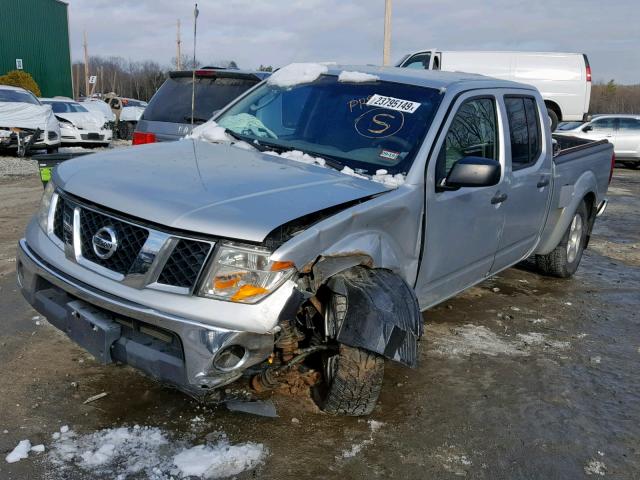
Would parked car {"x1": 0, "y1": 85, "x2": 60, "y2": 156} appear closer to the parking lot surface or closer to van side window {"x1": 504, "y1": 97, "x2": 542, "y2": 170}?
the parking lot surface

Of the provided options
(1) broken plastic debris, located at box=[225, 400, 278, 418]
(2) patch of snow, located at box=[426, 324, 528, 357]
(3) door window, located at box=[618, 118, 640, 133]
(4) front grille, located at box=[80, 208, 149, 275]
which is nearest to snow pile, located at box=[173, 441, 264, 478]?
(1) broken plastic debris, located at box=[225, 400, 278, 418]

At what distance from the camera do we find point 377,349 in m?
2.84

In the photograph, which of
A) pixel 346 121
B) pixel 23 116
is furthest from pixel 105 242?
pixel 23 116

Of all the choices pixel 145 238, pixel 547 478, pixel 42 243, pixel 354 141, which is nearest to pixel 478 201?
pixel 354 141

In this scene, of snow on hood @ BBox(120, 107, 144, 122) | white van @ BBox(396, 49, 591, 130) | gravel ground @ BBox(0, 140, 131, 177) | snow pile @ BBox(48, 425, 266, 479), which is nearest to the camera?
snow pile @ BBox(48, 425, 266, 479)

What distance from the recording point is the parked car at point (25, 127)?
45.1 ft

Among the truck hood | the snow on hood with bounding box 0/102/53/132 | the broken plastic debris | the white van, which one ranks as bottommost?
the broken plastic debris

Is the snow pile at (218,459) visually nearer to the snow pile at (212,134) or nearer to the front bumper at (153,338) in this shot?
the front bumper at (153,338)

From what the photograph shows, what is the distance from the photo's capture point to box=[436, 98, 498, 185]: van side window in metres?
3.68

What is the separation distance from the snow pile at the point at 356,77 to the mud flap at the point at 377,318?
1560 millimetres

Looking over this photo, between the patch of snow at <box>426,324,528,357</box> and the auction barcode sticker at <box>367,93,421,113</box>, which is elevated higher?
the auction barcode sticker at <box>367,93,421,113</box>

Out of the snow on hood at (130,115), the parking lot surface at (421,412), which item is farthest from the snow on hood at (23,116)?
the snow on hood at (130,115)

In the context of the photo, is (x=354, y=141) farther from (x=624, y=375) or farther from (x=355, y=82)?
(x=624, y=375)

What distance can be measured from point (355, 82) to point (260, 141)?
0.75 meters
